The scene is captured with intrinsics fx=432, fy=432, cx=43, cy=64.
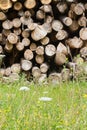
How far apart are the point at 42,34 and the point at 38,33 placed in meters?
0.06

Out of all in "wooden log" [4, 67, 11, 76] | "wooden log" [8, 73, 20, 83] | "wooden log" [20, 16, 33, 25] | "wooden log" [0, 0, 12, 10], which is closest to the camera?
"wooden log" [8, 73, 20, 83]

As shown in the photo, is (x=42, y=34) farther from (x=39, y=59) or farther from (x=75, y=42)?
(x=75, y=42)

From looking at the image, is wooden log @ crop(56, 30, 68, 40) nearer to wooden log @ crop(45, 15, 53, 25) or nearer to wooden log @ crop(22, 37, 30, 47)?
wooden log @ crop(45, 15, 53, 25)

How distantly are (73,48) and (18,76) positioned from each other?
868 millimetres

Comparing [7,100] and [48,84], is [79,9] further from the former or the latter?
[7,100]

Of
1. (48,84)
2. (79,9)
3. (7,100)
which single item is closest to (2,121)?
(7,100)

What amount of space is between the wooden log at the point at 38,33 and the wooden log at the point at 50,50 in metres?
0.16

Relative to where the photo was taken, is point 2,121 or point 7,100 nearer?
point 2,121

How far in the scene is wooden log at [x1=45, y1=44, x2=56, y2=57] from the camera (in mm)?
5766

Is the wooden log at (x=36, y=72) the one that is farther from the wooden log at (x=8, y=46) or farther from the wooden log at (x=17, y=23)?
the wooden log at (x=17, y=23)

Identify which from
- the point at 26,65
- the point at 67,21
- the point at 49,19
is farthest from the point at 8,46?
the point at 67,21

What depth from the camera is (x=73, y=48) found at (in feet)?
19.6

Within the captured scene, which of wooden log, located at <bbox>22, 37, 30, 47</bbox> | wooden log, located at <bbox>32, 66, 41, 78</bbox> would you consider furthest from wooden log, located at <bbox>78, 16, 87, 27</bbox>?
wooden log, located at <bbox>32, 66, 41, 78</bbox>

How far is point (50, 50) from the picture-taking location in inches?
228
